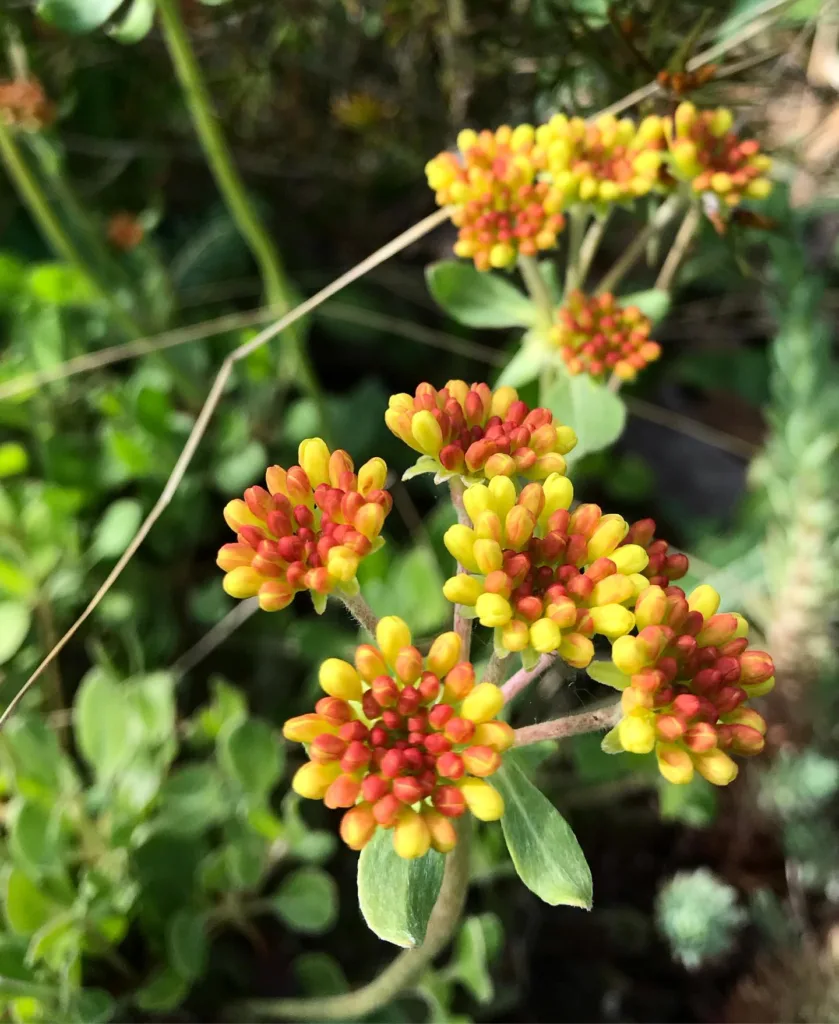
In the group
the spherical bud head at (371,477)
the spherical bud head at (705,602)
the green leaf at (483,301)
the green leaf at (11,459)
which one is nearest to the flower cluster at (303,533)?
the spherical bud head at (371,477)

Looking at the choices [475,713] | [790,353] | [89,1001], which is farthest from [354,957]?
[790,353]

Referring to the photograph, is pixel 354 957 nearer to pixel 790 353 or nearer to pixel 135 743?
pixel 135 743

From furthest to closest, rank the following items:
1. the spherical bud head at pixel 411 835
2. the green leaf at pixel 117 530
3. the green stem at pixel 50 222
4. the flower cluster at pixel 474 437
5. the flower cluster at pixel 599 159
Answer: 1. the green leaf at pixel 117 530
2. the green stem at pixel 50 222
3. the flower cluster at pixel 599 159
4. the flower cluster at pixel 474 437
5. the spherical bud head at pixel 411 835

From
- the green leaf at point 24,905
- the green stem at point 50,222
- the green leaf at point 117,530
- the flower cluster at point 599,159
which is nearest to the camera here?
the flower cluster at point 599,159

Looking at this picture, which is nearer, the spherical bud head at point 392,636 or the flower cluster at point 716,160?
the spherical bud head at point 392,636

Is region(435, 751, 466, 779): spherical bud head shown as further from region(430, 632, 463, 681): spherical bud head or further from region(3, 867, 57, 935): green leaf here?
region(3, 867, 57, 935): green leaf

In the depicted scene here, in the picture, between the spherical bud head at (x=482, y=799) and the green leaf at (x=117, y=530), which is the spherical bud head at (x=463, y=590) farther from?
the green leaf at (x=117, y=530)

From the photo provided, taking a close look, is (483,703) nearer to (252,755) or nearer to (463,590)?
(463,590)
